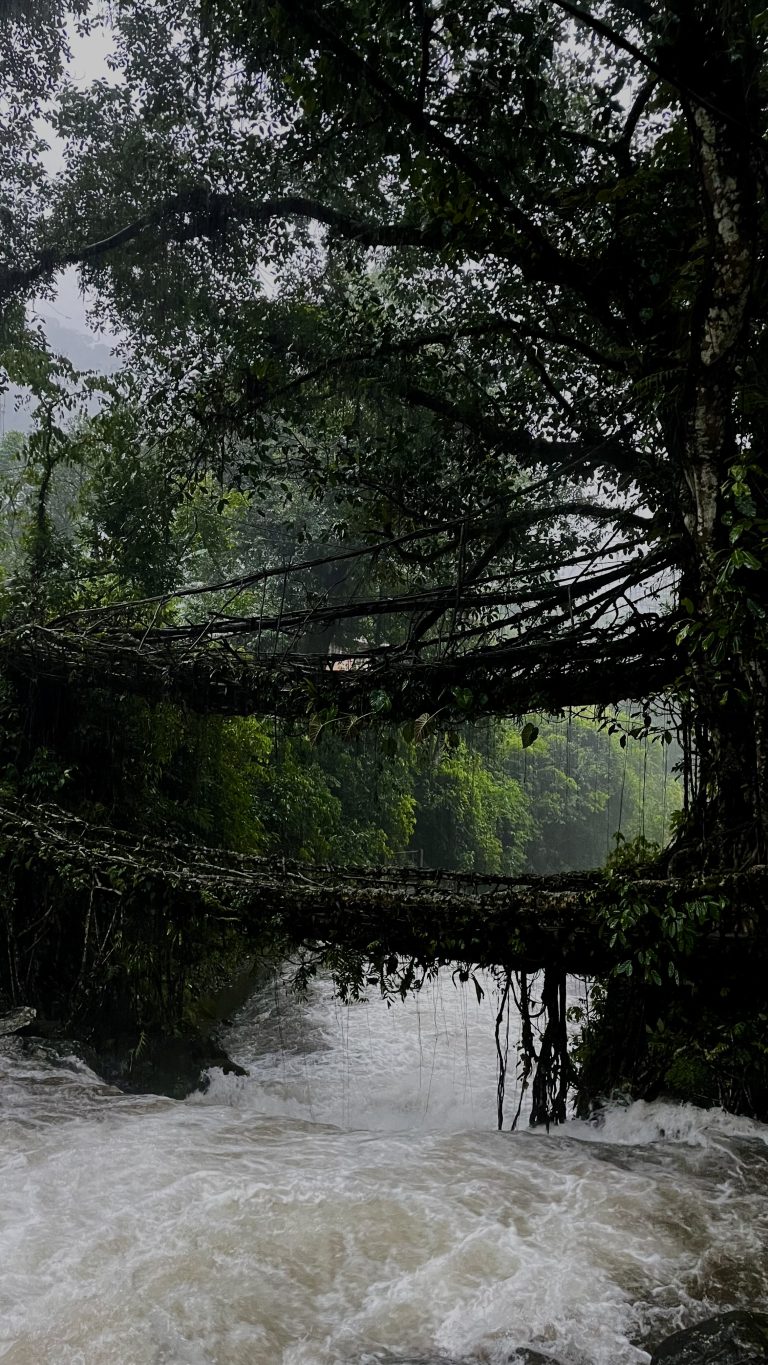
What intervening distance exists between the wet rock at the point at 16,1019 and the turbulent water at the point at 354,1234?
82cm

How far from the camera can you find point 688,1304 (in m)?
3.31

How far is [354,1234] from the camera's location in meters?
3.88

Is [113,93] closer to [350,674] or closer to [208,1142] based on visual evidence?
[350,674]

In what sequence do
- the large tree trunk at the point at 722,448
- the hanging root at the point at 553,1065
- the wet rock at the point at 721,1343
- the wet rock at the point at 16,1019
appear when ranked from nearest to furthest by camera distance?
1. the wet rock at the point at 721,1343
2. the large tree trunk at the point at 722,448
3. the hanging root at the point at 553,1065
4. the wet rock at the point at 16,1019

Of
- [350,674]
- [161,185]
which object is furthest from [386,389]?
[161,185]

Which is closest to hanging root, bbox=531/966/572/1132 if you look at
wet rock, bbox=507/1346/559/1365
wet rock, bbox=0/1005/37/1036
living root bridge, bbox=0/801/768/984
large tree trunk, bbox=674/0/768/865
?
living root bridge, bbox=0/801/768/984

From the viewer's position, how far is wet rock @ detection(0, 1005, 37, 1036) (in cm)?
657

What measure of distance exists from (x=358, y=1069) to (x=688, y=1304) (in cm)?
530

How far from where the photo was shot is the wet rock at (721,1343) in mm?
2955

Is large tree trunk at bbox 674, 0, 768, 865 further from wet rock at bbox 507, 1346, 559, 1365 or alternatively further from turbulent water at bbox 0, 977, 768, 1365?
wet rock at bbox 507, 1346, 559, 1365

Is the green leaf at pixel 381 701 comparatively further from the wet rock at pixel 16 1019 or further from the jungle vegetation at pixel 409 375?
the wet rock at pixel 16 1019

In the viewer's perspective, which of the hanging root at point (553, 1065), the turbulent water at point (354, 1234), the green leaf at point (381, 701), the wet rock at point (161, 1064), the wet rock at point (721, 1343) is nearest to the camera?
the wet rock at point (721, 1343)

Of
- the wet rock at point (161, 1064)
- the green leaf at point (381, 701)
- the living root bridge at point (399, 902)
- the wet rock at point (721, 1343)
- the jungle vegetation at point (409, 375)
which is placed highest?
the jungle vegetation at point (409, 375)

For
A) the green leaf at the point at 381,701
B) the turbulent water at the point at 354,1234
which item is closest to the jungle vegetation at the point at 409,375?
the green leaf at the point at 381,701
